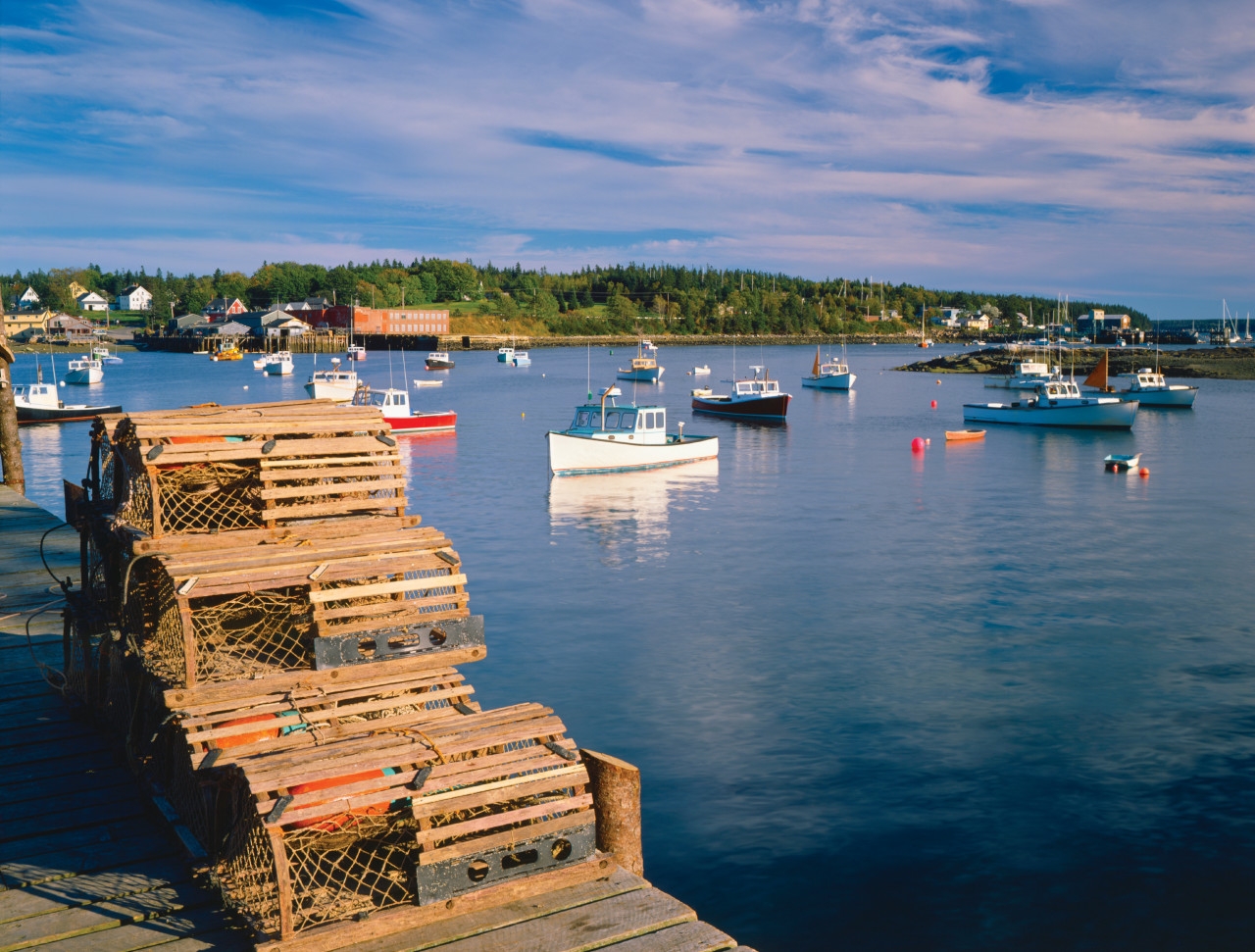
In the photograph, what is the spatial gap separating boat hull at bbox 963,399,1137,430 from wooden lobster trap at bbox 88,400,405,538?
63.7 metres

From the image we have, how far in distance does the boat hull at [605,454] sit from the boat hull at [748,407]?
24399 millimetres

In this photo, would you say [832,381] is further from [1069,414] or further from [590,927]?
A: [590,927]

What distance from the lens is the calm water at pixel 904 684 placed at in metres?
10.9

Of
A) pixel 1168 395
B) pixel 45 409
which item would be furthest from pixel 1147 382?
pixel 45 409

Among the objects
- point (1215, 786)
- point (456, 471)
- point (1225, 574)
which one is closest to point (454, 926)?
point (1215, 786)

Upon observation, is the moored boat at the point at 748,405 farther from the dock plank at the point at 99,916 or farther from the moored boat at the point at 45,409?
the dock plank at the point at 99,916

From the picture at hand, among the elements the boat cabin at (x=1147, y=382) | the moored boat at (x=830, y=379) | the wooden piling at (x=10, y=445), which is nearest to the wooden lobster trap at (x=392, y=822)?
the wooden piling at (x=10, y=445)

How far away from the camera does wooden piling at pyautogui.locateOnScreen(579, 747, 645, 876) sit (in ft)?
22.5

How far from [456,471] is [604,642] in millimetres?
28597

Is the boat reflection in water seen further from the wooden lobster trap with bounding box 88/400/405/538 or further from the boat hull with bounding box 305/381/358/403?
the boat hull with bounding box 305/381/358/403

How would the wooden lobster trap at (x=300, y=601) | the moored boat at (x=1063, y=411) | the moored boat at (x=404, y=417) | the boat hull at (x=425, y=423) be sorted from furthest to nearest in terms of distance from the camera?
the moored boat at (x=1063, y=411) < the boat hull at (x=425, y=423) < the moored boat at (x=404, y=417) < the wooden lobster trap at (x=300, y=601)

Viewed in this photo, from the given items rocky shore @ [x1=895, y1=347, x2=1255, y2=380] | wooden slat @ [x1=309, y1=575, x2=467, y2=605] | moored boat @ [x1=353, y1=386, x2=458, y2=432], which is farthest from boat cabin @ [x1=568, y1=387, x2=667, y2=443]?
rocky shore @ [x1=895, y1=347, x2=1255, y2=380]

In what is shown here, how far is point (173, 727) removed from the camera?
7336mm

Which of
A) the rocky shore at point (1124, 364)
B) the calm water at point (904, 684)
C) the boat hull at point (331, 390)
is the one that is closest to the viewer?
the calm water at point (904, 684)
